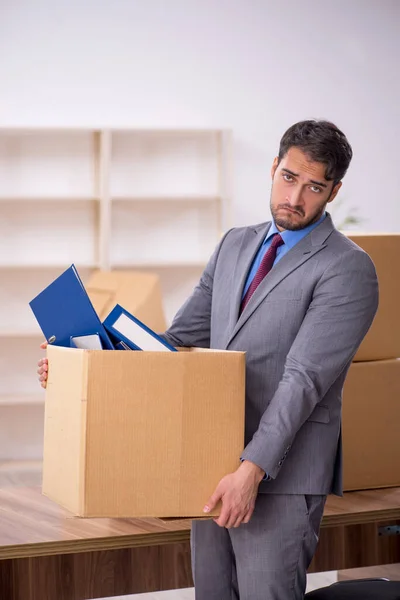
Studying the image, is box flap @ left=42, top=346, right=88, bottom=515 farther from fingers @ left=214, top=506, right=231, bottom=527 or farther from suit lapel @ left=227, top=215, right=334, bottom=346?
suit lapel @ left=227, top=215, right=334, bottom=346

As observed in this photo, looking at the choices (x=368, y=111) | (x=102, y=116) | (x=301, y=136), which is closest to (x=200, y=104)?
(x=102, y=116)

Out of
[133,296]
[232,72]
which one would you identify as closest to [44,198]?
[133,296]

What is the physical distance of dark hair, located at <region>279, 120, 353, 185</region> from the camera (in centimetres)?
166

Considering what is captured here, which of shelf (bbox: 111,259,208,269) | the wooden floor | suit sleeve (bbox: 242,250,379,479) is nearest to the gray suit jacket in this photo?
suit sleeve (bbox: 242,250,379,479)

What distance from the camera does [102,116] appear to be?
5367 millimetres

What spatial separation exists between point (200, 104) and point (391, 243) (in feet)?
11.4

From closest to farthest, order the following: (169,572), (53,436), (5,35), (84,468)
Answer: (84,468), (53,436), (169,572), (5,35)

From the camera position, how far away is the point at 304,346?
1.61m

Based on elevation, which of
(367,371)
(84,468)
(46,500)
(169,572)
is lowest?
(169,572)

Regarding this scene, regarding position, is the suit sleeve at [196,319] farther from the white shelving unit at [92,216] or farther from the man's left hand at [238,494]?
the white shelving unit at [92,216]

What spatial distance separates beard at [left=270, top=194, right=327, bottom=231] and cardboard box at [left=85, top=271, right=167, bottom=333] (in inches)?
108

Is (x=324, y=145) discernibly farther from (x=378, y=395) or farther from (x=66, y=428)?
(x=378, y=395)

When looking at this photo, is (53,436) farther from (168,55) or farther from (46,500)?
(168,55)

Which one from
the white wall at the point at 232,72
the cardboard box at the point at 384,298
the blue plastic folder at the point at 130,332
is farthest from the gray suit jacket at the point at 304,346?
the white wall at the point at 232,72
